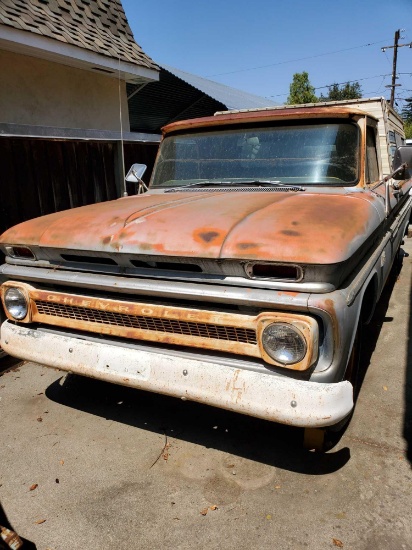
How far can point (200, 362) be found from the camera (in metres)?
2.34

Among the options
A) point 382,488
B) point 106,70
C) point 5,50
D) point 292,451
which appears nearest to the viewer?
point 382,488

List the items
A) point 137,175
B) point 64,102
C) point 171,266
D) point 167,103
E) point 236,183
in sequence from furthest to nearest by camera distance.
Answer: point 167,103, point 64,102, point 137,175, point 236,183, point 171,266

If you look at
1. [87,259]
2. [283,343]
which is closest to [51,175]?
[87,259]

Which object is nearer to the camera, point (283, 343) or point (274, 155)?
point (283, 343)

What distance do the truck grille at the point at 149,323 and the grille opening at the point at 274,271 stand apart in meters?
0.28

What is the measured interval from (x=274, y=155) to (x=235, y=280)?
1601mm

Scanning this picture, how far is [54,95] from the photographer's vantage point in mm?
6711

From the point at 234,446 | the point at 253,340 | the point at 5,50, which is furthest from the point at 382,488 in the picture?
the point at 5,50

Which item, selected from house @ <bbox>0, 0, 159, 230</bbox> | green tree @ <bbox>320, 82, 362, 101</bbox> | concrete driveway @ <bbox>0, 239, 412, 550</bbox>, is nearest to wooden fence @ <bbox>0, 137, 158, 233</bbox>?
house @ <bbox>0, 0, 159, 230</bbox>

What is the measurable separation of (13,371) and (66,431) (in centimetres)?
128

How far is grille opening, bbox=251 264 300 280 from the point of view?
2096 millimetres

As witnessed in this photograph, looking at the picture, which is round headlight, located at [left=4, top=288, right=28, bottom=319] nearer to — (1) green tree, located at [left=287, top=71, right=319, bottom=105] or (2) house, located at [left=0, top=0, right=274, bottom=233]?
(2) house, located at [left=0, top=0, right=274, bottom=233]

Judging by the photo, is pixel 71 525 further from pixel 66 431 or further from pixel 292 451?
pixel 292 451

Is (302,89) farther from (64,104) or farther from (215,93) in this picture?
(64,104)
